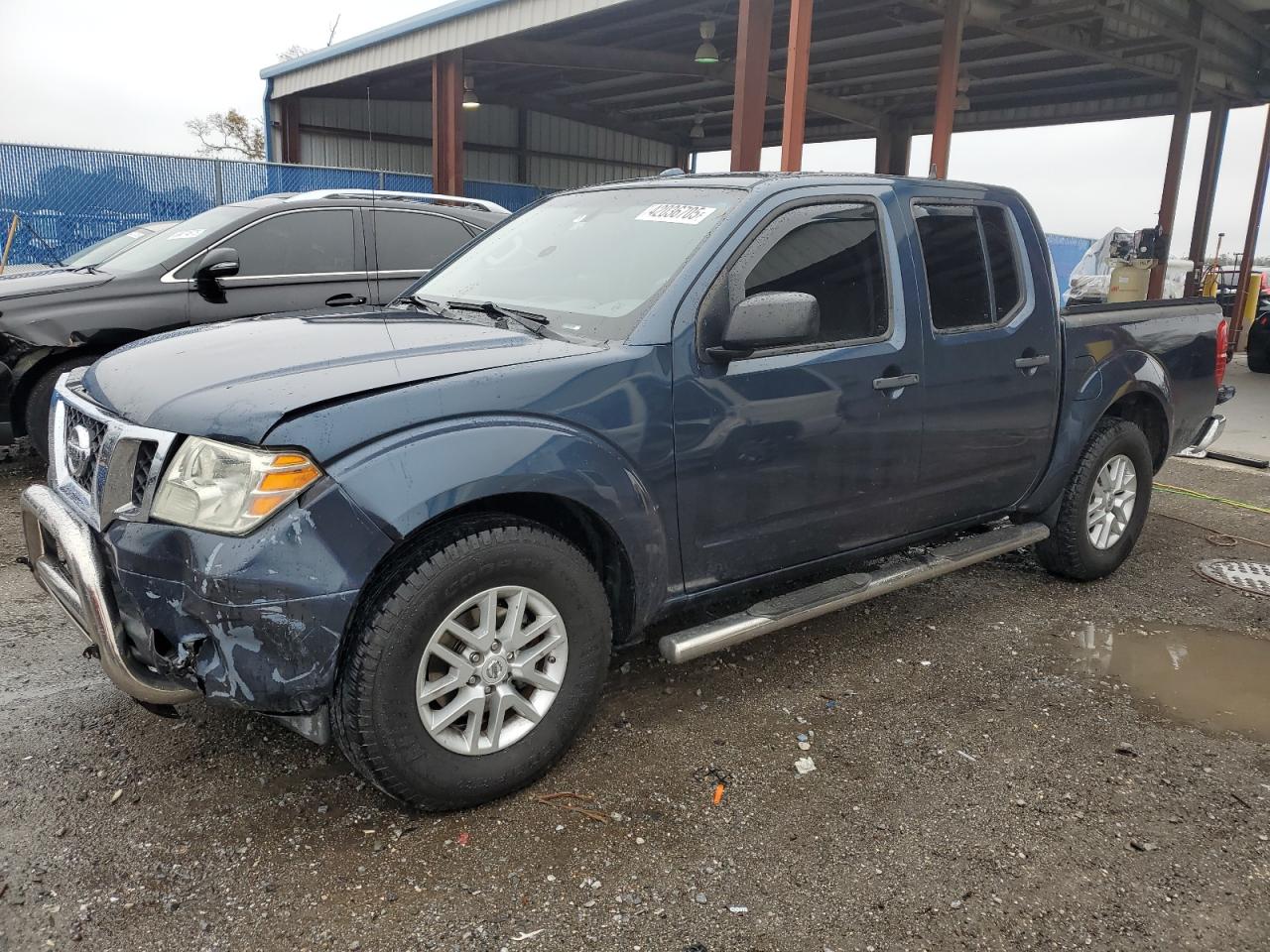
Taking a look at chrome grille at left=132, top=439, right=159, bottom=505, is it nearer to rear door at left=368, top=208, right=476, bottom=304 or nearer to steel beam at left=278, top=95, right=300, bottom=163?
rear door at left=368, top=208, right=476, bottom=304

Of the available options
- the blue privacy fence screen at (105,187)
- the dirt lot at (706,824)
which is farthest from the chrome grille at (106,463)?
the blue privacy fence screen at (105,187)

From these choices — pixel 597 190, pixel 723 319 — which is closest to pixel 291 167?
pixel 597 190

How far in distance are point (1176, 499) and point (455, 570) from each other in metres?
5.92

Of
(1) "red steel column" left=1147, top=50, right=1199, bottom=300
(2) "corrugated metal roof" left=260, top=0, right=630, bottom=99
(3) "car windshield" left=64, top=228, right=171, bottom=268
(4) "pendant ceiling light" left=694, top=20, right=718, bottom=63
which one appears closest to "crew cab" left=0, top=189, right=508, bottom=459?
(3) "car windshield" left=64, top=228, right=171, bottom=268

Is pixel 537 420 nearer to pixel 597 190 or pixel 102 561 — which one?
pixel 102 561

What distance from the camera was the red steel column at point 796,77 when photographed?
941 cm

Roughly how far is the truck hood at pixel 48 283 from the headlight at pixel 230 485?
4.44 metres

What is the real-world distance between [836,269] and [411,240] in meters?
4.35

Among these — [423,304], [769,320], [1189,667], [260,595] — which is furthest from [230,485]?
[1189,667]

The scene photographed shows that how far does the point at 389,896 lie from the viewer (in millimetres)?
2346

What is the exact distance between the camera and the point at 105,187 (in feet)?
47.8

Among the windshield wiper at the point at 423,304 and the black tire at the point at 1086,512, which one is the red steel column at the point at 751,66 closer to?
the black tire at the point at 1086,512

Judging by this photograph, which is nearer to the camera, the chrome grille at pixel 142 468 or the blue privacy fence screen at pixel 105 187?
the chrome grille at pixel 142 468

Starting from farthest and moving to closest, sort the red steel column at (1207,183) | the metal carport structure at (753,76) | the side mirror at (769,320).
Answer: the red steel column at (1207,183) < the metal carport structure at (753,76) < the side mirror at (769,320)
